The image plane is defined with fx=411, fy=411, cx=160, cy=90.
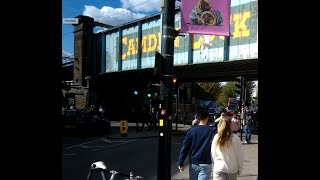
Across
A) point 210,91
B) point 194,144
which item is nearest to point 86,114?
point 194,144

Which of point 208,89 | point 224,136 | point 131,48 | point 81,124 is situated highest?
point 131,48

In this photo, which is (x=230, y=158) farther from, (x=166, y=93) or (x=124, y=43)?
(x=124, y=43)

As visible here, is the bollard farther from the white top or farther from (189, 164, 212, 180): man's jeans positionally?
the white top

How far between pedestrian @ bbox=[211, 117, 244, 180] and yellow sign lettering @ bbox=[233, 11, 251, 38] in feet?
43.4

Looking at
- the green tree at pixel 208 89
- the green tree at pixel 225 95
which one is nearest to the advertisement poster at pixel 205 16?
the green tree at pixel 208 89

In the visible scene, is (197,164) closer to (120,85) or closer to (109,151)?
(109,151)

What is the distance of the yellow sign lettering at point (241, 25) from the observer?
17.9 meters

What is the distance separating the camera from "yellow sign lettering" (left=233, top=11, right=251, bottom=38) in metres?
17.9

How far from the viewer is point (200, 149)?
18.5 feet

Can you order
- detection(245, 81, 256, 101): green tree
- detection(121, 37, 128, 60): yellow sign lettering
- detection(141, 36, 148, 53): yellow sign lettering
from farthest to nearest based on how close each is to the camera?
detection(245, 81, 256, 101): green tree < detection(121, 37, 128, 60): yellow sign lettering < detection(141, 36, 148, 53): yellow sign lettering

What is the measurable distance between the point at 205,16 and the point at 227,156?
2508 mm

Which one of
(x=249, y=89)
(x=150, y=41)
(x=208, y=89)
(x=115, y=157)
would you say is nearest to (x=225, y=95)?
(x=208, y=89)

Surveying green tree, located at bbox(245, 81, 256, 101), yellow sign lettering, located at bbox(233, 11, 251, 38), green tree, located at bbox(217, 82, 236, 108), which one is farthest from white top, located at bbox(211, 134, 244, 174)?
green tree, located at bbox(217, 82, 236, 108)
